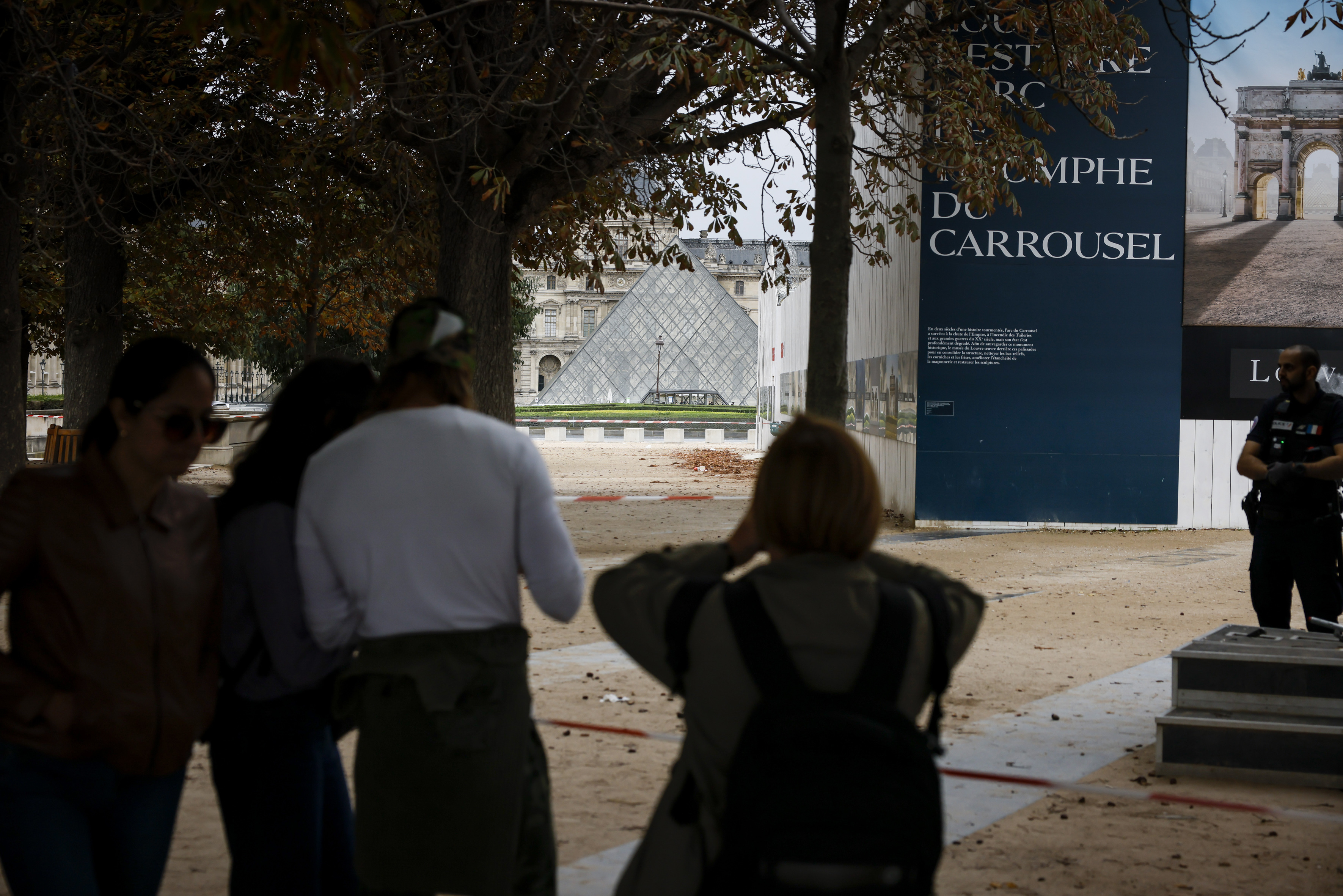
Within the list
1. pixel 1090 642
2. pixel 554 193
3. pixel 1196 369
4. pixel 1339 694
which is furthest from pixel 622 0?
pixel 1196 369

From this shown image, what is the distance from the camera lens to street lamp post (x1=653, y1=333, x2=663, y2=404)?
2965 inches

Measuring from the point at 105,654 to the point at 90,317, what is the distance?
46.3 feet

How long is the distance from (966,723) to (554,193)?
251 inches

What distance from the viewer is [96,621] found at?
6.91 ft

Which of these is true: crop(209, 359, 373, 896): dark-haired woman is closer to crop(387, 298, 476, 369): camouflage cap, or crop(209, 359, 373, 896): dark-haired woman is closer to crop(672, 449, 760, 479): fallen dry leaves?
crop(387, 298, 476, 369): camouflage cap

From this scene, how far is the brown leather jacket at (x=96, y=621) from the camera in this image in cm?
210

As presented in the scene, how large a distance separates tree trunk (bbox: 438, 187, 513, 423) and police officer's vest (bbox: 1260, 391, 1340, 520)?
5.82 meters

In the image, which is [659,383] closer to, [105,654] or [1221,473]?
[1221,473]

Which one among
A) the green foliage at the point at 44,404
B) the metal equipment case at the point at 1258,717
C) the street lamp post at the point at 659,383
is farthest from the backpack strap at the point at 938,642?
the street lamp post at the point at 659,383

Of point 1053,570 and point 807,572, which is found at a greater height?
point 807,572

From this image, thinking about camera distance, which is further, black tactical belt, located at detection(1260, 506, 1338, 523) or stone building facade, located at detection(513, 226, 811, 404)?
stone building facade, located at detection(513, 226, 811, 404)

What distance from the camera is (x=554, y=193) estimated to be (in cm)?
1054

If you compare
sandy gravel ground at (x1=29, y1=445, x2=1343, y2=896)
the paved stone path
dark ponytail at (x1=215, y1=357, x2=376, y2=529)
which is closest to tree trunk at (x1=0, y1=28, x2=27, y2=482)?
sandy gravel ground at (x1=29, y1=445, x2=1343, y2=896)

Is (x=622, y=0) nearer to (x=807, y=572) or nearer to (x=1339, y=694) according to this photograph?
(x=1339, y=694)
